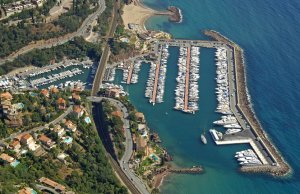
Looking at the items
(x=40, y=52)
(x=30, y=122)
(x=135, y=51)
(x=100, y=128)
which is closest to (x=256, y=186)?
(x=100, y=128)

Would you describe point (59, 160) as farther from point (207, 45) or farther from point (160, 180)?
point (207, 45)

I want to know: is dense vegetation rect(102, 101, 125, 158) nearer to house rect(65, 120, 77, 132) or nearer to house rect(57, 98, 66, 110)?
house rect(65, 120, 77, 132)

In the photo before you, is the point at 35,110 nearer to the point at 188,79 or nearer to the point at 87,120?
the point at 87,120

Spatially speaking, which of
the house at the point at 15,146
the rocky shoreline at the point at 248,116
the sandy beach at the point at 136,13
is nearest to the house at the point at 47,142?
the house at the point at 15,146

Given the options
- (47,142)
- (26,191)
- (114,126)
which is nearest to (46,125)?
(47,142)

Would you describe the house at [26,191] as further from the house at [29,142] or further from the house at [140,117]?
the house at [140,117]

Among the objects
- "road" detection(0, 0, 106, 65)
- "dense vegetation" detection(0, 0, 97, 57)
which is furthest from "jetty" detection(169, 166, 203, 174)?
"dense vegetation" detection(0, 0, 97, 57)
